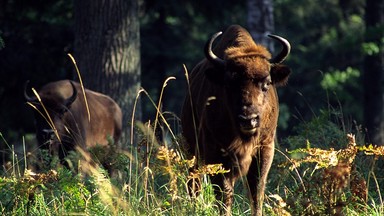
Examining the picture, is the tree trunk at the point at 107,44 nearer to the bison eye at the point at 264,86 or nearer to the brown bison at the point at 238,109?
the brown bison at the point at 238,109

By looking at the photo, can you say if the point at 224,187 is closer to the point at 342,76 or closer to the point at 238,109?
the point at 238,109

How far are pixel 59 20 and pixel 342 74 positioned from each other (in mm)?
12113

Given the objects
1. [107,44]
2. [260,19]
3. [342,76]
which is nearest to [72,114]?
[107,44]

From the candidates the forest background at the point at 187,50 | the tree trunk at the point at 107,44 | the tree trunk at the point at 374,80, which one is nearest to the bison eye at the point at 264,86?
the forest background at the point at 187,50

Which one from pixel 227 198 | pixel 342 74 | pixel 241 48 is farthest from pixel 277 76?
pixel 342 74

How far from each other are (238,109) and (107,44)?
270 inches

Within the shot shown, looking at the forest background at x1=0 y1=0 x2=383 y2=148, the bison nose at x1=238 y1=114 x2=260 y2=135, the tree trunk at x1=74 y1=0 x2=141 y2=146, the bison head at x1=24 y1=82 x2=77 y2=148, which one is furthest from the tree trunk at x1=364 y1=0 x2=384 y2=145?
the bison nose at x1=238 y1=114 x2=260 y2=135

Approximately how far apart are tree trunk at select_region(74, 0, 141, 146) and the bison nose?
271 inches

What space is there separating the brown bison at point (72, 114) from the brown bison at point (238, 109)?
14.5ft

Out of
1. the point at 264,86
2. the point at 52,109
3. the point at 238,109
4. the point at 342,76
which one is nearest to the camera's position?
the point at 238,109

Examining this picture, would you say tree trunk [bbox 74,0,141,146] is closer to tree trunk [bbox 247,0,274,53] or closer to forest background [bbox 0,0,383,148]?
forest background [bbox 0,0,383,148]

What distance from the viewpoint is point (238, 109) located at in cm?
832

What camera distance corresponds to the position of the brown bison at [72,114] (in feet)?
45.2

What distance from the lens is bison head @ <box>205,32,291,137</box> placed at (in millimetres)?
8305
